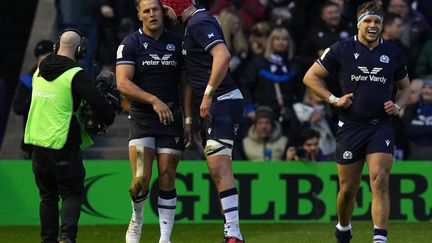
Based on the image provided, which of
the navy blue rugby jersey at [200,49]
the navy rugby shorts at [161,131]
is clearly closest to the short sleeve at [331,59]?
the navy blue rugby jersey at [200,49]

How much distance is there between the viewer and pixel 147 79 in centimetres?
1268

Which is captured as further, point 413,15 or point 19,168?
point 413,15

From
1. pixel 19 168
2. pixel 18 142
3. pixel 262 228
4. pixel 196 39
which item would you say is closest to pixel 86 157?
pixel 18 142

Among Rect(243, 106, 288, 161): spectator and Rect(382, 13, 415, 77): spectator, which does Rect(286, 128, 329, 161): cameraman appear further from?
Rect(382, 13, 415, 77): spectator

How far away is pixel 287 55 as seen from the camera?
1950cm

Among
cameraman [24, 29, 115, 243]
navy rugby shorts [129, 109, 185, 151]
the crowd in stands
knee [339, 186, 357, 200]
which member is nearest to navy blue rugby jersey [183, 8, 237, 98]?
navy rugby shorts [129, 109, 185, 151]

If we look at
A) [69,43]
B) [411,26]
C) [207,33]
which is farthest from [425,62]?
[69,43]

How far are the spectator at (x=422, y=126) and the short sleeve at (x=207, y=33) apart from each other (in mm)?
6948

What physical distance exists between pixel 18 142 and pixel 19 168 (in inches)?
118

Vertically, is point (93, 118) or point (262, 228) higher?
point (93, 118)

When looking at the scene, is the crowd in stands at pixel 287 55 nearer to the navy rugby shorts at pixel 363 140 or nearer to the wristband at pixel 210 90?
the navy rugby shorts at pixel 363 140

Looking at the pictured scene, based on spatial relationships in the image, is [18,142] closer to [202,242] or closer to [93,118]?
[202,242]

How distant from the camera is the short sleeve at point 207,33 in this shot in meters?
12.3

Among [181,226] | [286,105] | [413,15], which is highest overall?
[413,15]
